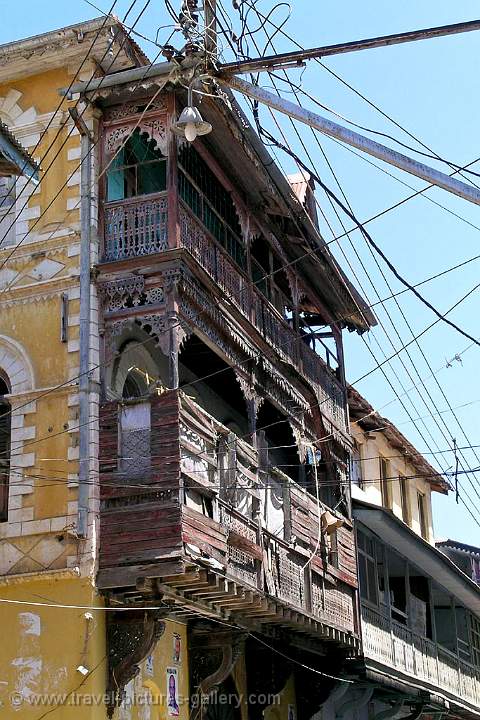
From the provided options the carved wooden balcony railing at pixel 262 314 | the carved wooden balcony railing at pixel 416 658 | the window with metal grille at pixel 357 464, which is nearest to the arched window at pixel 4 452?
the carved wooden balcony railing at pixel 262 314

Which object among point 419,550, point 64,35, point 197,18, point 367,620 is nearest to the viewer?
point 197,18

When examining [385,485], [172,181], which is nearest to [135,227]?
[172,181]

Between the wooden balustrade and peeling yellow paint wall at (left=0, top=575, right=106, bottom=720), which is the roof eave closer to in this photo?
the wooden balustrade

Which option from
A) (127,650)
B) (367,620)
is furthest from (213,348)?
(367,620)

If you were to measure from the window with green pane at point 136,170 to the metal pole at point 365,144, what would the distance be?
5.26 metres

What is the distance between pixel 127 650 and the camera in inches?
551

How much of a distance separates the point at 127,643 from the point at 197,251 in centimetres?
521

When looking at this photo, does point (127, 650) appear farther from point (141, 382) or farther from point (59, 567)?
point (141, 382)

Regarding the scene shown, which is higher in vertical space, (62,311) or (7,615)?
(62,311)

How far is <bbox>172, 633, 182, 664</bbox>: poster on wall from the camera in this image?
52.0 ft

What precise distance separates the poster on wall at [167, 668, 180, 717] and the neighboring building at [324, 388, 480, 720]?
438cm

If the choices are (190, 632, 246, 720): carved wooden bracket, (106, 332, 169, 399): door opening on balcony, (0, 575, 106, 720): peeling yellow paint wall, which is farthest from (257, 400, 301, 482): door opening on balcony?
(0, 575, 106, 720): peeling yellow paint wall

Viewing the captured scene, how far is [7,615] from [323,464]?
8.19 meters

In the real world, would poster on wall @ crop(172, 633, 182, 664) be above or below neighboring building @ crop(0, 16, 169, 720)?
below
